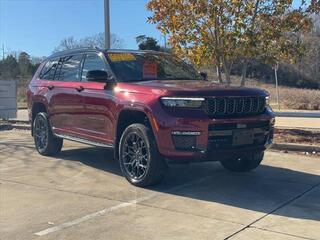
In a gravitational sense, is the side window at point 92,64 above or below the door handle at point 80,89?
above

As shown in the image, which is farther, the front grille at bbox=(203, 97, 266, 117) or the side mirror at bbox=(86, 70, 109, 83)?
the side mirror at bbox=(86, 70, 109, 83)

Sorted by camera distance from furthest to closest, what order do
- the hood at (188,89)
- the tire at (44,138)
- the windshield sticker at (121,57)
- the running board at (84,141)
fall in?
the tire at (44,138) < the windshield sticker at (121,57) < the running board at (84,141) < the hood at (188,89)

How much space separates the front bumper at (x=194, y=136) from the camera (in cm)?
610

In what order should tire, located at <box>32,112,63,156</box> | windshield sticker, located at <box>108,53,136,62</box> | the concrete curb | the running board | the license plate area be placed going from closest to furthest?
the license plate area
the running board
windshield sticker, located at <box>108,53,136,62</box>
tire, located at <box>32,112,63,156</box>
the concrete curb

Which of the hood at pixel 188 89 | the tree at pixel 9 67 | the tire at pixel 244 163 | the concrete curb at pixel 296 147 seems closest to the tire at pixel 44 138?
the hood at pixel 188 89

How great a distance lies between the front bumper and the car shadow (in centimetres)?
52

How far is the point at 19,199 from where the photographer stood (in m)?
6.33

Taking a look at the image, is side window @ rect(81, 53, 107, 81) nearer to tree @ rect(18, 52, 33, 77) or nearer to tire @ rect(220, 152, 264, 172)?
tire @ rect(220, 152, 264, 172)

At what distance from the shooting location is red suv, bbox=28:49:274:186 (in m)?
6.18

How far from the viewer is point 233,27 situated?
1075cm

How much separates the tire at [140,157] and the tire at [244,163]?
5.04ft

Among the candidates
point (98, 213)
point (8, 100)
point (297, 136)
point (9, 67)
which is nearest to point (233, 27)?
point (297, 136)

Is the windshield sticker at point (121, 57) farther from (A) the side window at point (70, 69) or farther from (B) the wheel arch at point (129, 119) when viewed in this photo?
(B) the wheel arch at point (129, 119)

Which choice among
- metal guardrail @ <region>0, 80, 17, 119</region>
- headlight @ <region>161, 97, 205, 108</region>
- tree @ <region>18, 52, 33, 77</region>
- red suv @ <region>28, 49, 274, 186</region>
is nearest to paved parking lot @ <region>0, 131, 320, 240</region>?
red suv @ <region>28, 49, 274, 186</region>
